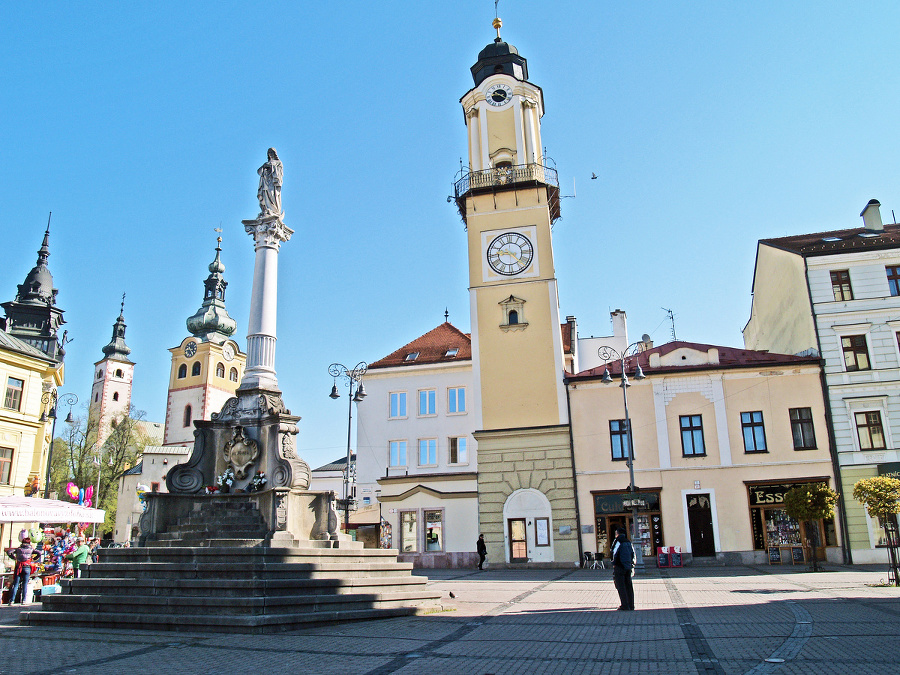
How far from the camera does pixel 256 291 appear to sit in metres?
17.2

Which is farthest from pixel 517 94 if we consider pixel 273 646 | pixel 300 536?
pixel 273 646

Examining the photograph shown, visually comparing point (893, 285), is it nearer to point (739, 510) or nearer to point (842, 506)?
point (842, 506)

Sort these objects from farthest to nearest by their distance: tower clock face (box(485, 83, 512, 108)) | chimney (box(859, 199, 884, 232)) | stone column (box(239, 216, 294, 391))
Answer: tower clock face (box(485, 83, 512, 108)), chimney (box(859, 199, 884, 232)), stone column (box(239, 216, 294, 391))

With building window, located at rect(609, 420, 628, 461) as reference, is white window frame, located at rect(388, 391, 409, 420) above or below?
above

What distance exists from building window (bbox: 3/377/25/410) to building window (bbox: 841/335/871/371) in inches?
1482

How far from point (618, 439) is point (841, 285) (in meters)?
11.1

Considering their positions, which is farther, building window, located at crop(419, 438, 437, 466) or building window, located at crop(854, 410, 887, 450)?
building window, located at crop(419, 438, 437, 466)

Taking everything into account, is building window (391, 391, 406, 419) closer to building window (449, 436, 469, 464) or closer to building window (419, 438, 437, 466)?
building window (419, 438, 437, 466)

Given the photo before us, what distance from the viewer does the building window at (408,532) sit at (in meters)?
33.1

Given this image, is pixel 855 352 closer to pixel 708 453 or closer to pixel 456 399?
pixel 708 453

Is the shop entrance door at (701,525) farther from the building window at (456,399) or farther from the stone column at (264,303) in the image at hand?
the stone column at (264,303)

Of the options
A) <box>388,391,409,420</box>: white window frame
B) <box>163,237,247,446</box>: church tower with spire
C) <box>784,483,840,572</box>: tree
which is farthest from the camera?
<box>163,237,247,446</box>: church tower with spire

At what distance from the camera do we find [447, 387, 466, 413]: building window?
41281 millimetres

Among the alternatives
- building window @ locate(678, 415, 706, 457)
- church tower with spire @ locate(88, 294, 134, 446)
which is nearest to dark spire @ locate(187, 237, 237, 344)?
church tower with spire @ locate(88, 294, 134, 446)
